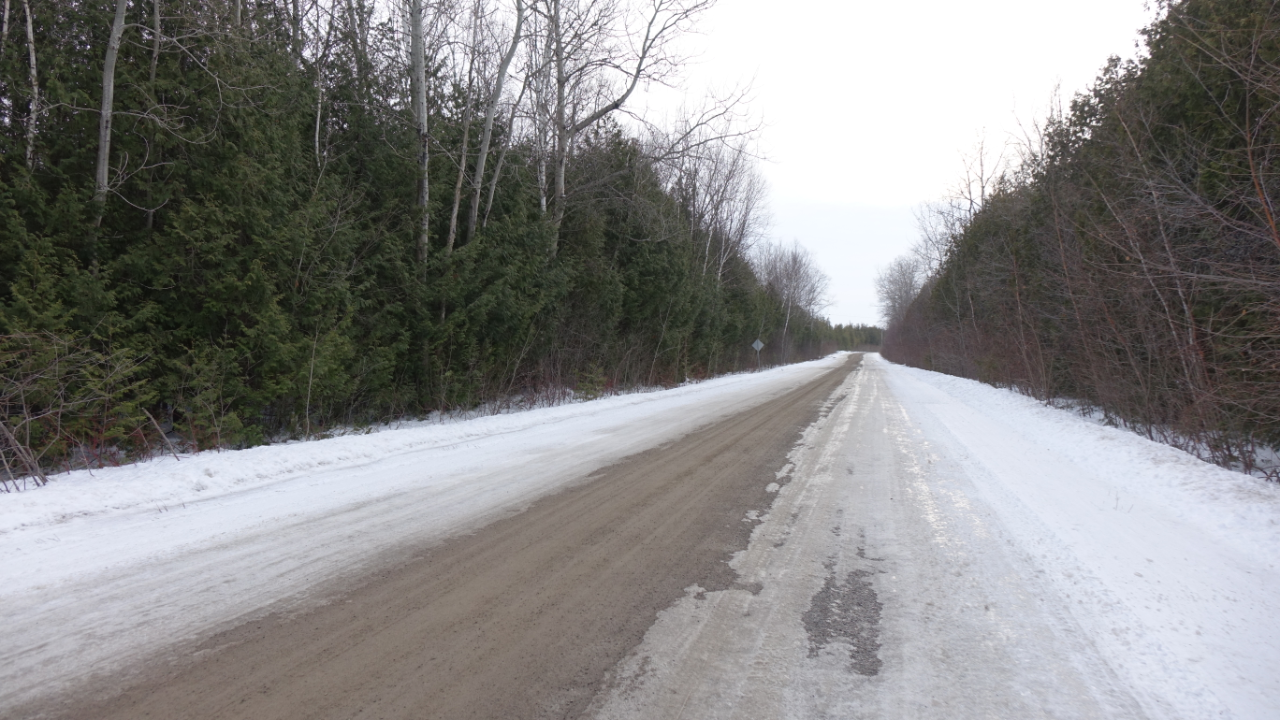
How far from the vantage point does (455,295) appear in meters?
11.0

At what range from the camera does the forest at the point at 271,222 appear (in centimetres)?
625

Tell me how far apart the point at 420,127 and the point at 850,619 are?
446 inches

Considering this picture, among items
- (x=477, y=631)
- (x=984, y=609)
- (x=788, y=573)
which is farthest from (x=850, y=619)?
(x=477, y=631)

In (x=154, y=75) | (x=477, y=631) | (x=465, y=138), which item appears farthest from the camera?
(x=465, y=138)

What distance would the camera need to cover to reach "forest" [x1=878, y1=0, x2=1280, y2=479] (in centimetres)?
634

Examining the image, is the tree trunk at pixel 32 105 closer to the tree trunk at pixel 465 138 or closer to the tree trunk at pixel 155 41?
the tree trunk at pixel 155 41

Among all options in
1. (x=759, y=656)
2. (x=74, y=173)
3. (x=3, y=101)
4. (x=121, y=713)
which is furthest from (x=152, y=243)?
(x=759, y=656)

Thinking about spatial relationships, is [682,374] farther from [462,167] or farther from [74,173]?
[74,173]

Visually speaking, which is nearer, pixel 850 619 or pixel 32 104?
pixel 850 619

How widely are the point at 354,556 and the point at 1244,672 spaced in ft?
16.1

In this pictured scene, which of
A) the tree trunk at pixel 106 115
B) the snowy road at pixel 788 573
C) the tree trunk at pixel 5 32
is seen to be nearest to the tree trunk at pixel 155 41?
the tree trunk at pixel 106 115

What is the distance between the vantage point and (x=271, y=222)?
7832mm

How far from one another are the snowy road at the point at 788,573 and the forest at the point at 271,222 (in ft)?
4.81

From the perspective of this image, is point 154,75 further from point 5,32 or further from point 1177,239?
point 1177,239
